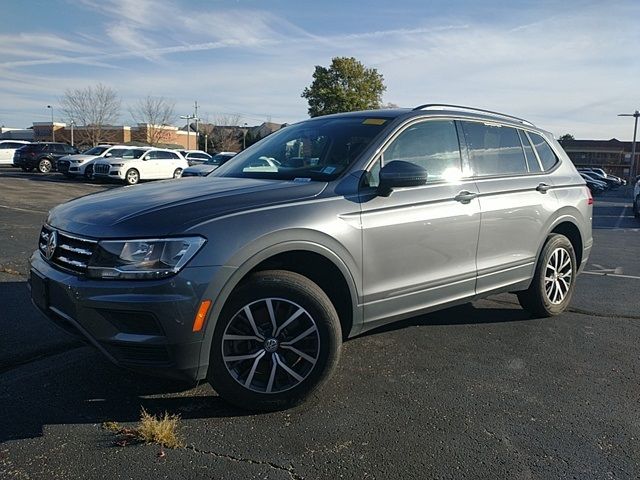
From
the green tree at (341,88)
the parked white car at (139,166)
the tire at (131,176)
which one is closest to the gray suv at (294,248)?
the parked white car at (139,166)

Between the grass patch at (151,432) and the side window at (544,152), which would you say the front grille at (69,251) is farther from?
the side window at (544,152)

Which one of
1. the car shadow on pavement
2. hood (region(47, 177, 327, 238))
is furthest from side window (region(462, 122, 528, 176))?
the car shadow on pavement

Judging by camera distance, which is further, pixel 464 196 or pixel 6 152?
pixel 6 152

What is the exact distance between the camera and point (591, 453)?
2.82 m

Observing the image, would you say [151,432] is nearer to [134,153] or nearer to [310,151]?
[310,151]

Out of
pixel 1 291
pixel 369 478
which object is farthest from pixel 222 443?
pixel 1 291

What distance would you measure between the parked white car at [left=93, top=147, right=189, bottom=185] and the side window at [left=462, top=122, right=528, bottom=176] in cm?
1847

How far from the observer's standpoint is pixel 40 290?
10.5 ft

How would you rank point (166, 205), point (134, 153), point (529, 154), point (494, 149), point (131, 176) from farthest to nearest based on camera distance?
1. point (134, 153)
2. point (131, 176)
3. point (529, 154)
4. point (494, 149)
5. point (166, 205)

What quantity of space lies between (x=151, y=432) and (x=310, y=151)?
2.19 m

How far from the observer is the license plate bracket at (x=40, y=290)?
10.3ft

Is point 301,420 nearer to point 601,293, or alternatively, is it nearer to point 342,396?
point 342,396

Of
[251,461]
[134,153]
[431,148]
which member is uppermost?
[134,153]

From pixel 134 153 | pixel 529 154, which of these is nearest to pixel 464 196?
pixel 529 154
